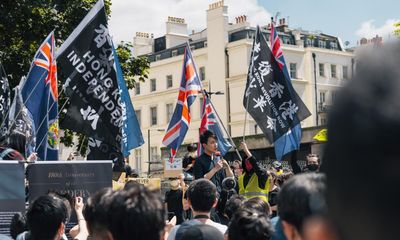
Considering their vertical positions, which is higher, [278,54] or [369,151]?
[278,54]

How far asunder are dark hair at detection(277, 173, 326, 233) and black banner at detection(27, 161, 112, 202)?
4538 mm

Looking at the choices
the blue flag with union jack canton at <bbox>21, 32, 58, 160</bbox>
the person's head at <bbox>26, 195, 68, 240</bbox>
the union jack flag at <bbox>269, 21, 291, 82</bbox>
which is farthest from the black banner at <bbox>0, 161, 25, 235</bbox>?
the union jack flag at <bbox>269, 21, 291, 82</bbox>

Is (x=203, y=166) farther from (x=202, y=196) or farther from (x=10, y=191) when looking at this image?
(x=202, y=196)

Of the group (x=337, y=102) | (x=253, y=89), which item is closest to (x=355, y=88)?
(x=337, y=102)

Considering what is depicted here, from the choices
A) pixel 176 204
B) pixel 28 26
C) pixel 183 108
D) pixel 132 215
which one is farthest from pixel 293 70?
pixel 132 215

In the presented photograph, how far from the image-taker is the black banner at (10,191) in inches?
252

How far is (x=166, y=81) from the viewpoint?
240 ft

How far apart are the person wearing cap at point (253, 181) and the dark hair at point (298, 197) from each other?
228 inches

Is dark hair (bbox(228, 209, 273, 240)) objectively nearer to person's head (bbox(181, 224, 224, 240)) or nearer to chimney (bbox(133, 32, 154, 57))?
person's head (bbox(181, 224, 224, 240))

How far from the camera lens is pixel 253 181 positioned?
8531 millimetres

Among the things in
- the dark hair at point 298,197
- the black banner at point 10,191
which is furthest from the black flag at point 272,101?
the dark hair at point 298,197

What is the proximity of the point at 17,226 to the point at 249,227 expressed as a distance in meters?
2.69

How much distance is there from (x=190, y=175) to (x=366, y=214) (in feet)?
35.0

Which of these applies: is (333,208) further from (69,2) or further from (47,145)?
(69,2)
